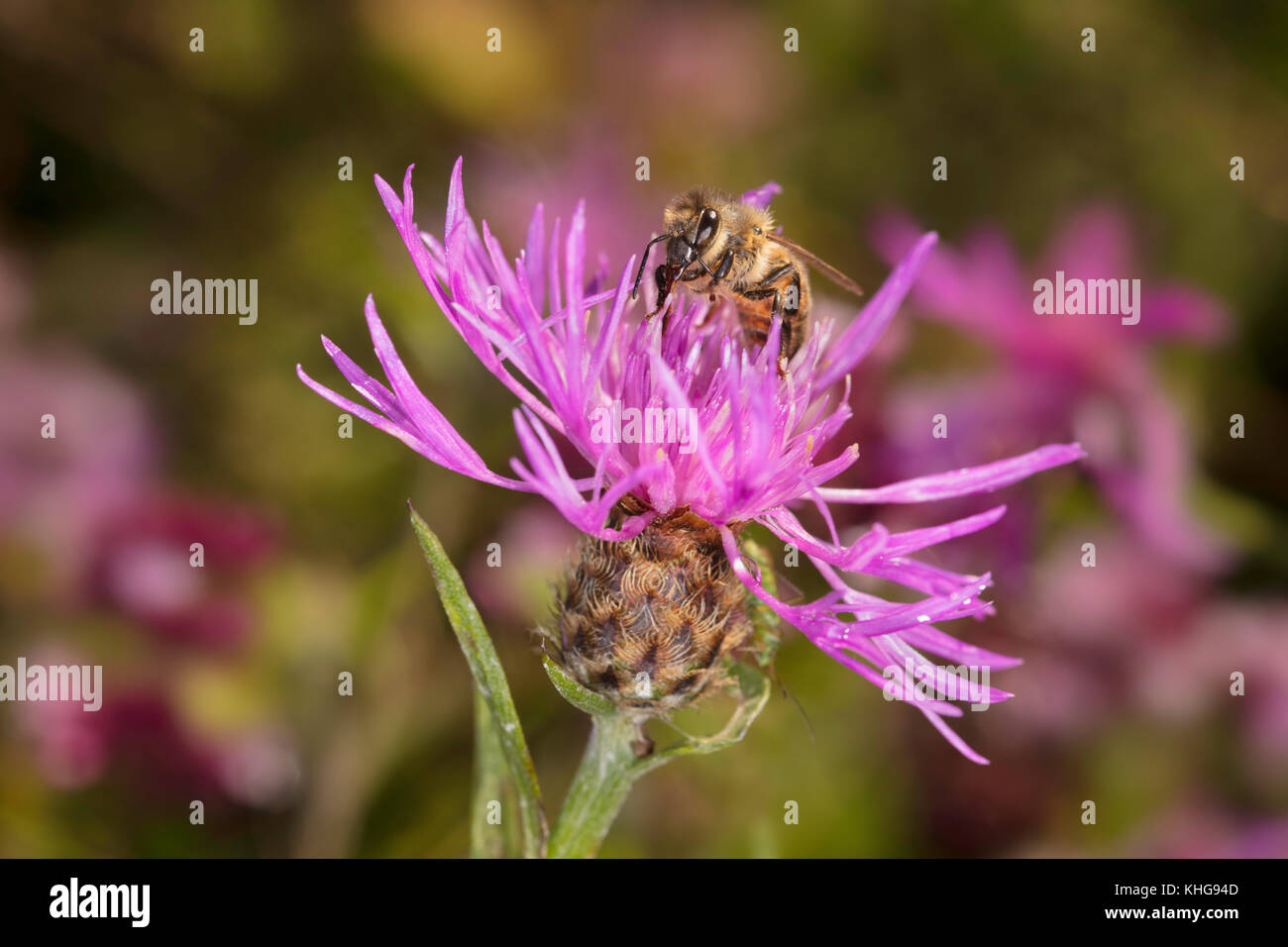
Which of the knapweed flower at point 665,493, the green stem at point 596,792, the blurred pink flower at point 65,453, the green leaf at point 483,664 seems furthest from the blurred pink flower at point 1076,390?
the blurred pink flower at point 65,453

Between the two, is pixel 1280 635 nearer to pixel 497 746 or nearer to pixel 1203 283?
pixel 1203 283

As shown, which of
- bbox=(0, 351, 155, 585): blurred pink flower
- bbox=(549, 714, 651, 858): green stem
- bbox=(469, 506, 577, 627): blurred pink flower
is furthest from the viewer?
bbox=(0, 351, 155, 585): blurred pink flower

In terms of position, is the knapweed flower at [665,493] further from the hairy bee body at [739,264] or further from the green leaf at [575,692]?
the hairy bee body at [739,264]

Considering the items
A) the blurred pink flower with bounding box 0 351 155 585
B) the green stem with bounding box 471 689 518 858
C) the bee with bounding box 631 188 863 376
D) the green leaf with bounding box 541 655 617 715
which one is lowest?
the green stem with bounding box 471 689 518 858

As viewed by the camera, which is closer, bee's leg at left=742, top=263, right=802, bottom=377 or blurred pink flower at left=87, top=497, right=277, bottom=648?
bee's leg at left=742, top=263, right=802, bottom=377

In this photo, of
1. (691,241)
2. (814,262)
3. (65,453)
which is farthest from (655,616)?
(65,453)

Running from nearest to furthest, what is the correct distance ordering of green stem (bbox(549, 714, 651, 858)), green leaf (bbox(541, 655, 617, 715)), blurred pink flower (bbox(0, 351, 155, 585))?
1. green leaf (bbox(541, 655, 617, 715))
2. green stem (bbox(549, 714, 651, 858))
3. blurred pink flower (bbox(0, 351, 155, 585))

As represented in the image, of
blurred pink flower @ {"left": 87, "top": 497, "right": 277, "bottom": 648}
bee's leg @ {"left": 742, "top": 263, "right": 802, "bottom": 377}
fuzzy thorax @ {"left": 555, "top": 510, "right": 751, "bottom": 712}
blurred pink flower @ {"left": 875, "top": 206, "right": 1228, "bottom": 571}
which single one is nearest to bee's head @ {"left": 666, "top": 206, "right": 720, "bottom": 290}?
bee's leg @ {"left": 742, "top": 263, "right": 802, "bottom": 377}

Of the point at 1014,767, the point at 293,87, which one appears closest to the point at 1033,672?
the point at 1014,767

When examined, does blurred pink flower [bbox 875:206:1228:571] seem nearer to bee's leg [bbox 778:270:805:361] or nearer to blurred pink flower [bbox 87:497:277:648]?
bee's leg [bbox 778:270:805:361]
